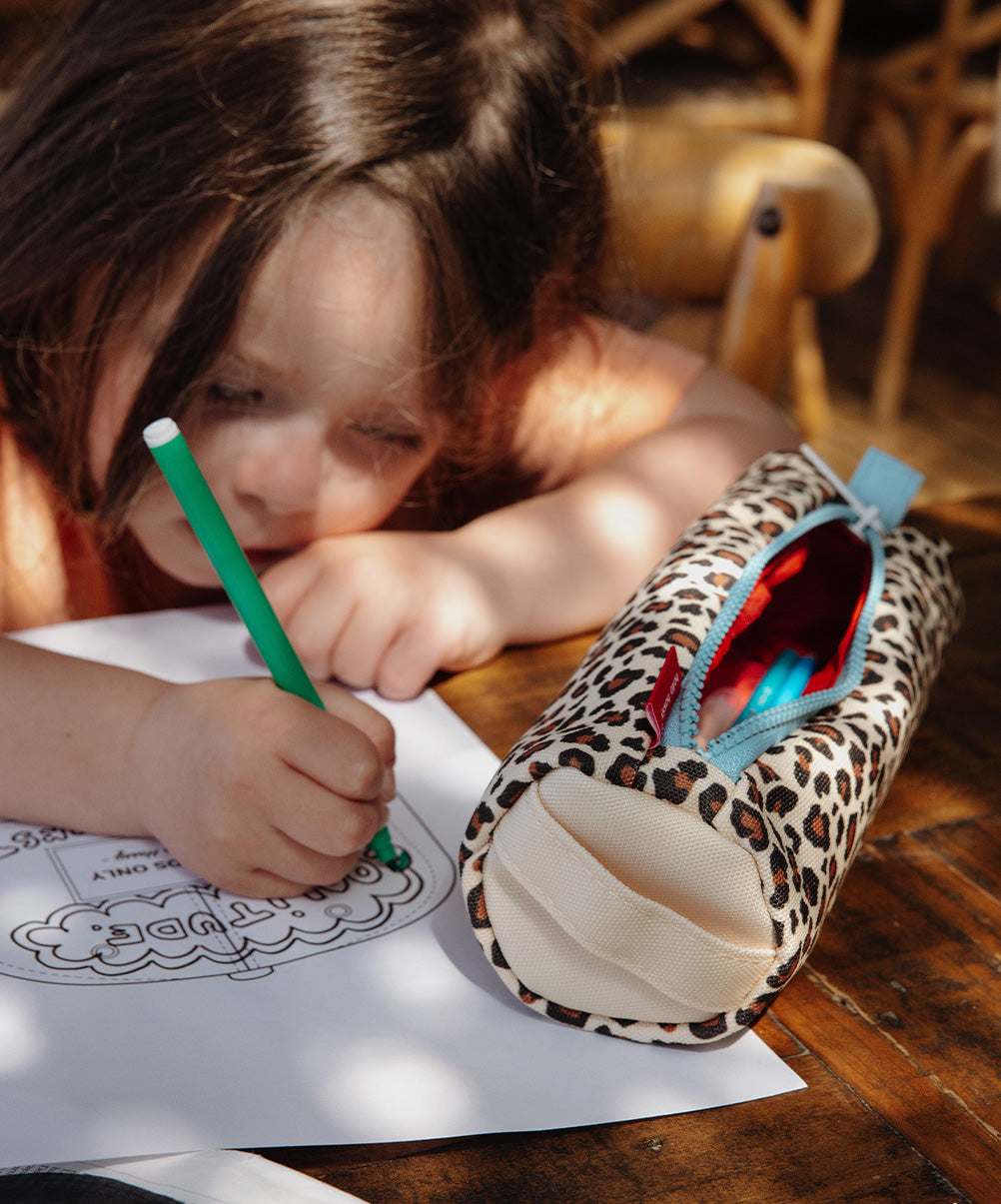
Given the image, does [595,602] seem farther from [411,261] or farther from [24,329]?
[24,329]

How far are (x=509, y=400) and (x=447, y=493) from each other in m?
0.12

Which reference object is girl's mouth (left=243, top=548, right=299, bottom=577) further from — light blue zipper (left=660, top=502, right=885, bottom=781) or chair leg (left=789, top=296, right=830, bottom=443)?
chair leg (left=789, top=296, right=830, bottom=443)

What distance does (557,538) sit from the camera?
68 centimetres

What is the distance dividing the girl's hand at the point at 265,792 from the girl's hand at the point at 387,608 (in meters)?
0.13

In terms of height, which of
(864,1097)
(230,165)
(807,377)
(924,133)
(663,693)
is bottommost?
(807,377)

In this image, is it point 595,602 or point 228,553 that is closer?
point 228,553

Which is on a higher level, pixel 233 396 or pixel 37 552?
pixel 233 396

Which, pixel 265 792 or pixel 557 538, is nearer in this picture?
pixel 265 792

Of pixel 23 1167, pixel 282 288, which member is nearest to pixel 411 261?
pixel 282 288

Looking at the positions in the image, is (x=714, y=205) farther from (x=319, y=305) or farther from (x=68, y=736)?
(x=68, y=736)

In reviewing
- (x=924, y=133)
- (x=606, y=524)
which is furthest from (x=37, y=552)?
(x=924, y=133)

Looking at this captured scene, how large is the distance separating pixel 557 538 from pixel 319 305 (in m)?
0.18

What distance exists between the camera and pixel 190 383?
627 millimetres

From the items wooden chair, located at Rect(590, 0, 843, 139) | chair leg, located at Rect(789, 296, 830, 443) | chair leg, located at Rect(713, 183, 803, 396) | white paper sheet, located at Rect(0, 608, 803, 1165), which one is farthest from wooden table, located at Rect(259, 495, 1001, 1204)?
wooden chair, located at Rect(590, 0, 843, 139)
